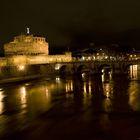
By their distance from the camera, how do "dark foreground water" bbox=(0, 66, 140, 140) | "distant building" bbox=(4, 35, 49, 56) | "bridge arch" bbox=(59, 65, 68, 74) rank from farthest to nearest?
"distant building" bbox=(4, 35, 49, 56), "bridge arch" bbox=(59, 65, 68, 74), "dark foreground water" bbox=(0, 66, 140, 140)

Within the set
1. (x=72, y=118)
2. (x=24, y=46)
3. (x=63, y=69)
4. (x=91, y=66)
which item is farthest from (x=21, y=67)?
(x=72, y=118)

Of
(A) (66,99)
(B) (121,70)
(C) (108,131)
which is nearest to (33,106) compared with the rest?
(A) (66,99)

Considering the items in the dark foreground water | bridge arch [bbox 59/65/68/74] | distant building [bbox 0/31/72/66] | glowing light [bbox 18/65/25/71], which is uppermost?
distant building [bbox 0/31/72/66]

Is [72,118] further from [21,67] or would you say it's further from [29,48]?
[29,48]

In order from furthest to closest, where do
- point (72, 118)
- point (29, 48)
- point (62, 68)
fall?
point (29, 48), point (62, 68), point (72, 118)

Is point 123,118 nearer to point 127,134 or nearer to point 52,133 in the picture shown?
point 127,134

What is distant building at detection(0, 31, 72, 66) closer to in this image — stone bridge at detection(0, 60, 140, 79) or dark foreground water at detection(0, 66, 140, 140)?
stone bridge at detection(0, 60, 140, 79)

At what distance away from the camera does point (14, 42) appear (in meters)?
122

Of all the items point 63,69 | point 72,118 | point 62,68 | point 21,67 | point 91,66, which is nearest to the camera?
point 72,118

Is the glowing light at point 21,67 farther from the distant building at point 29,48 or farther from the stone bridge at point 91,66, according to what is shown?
the distant building at point 29,48

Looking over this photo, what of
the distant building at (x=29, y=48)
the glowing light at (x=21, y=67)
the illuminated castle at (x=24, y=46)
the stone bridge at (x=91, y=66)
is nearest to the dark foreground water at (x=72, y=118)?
the glowing light at (x=21, y=67)

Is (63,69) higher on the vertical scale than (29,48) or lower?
lower

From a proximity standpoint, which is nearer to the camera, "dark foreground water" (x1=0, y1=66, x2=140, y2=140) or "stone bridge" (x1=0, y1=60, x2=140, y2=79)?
"dark foreground water" (x1=0, y1=66, x2=140, y2=140)

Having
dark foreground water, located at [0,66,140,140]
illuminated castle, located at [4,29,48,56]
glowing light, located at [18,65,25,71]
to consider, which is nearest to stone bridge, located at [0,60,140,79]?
glowing light, located at [18,65,25,71]
